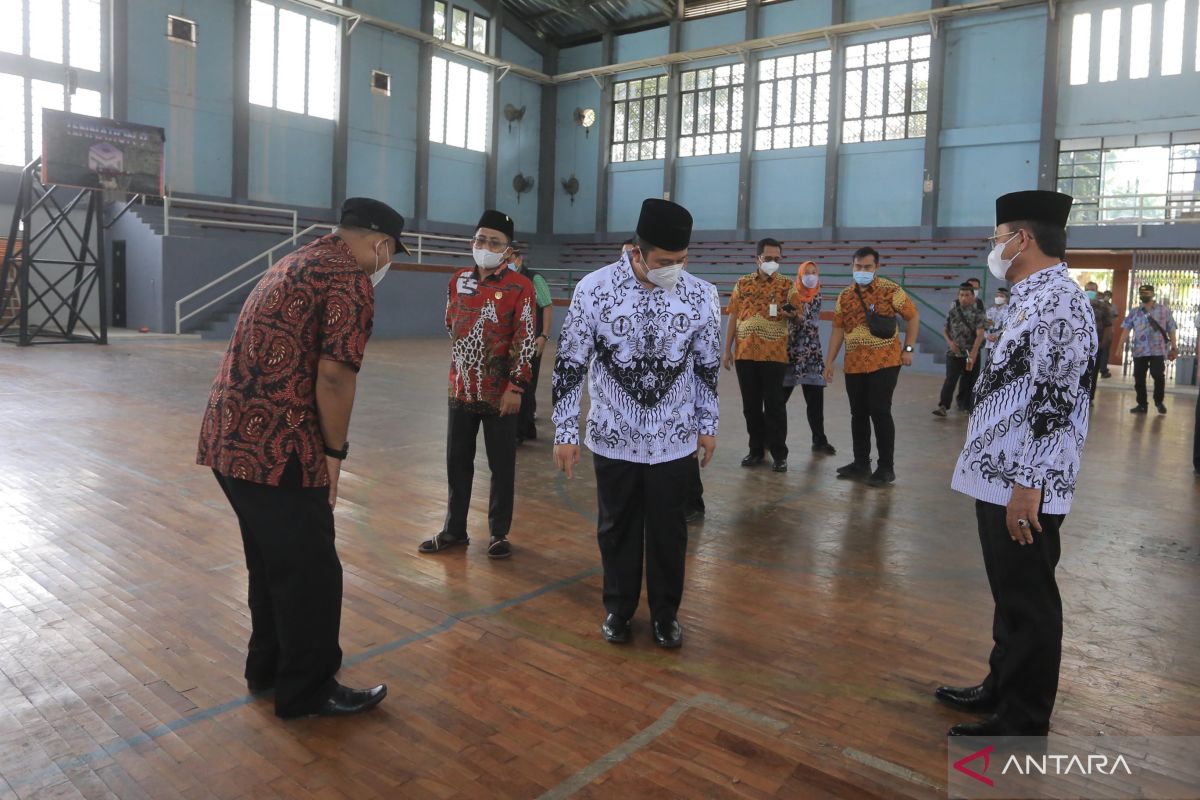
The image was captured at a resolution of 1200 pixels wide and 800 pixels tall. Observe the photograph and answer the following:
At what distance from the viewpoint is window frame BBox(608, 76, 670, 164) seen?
82.2ft

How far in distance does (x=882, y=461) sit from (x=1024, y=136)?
1653cm

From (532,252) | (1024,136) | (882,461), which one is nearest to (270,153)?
(532,252)

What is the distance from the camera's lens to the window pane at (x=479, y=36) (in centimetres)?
2527

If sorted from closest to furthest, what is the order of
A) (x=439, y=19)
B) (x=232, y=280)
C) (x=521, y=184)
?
(x=232, y=280) < (x=439, y=19) < (x=521, y=184)

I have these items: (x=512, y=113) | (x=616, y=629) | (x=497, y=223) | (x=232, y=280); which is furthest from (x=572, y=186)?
(x=616, y=629)

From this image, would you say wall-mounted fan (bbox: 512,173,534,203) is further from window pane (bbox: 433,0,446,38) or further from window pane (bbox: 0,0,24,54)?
window pane (bbox: 0,0,24,54)

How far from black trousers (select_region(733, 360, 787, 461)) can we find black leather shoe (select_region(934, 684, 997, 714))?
11.5 ft

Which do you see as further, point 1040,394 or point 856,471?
point 856,471

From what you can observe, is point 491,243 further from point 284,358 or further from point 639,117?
point 639,117

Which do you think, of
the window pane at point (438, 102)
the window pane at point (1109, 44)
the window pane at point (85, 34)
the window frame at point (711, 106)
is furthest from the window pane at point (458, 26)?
the window pane at point (1109, 44)

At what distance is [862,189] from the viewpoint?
21609 mm

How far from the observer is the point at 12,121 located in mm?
17219

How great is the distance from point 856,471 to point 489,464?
317 centimetres

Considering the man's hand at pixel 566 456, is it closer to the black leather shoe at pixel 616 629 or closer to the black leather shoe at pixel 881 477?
the black leather shoe at pixel 616 629
